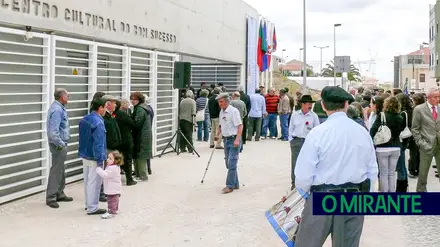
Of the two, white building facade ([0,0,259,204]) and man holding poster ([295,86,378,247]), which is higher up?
white building facade ([0,0,259,204])

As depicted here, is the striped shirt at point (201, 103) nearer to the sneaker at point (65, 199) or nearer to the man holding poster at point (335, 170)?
the sneaker at point (65, 199)

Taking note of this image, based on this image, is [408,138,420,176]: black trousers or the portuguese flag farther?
the portuguese flag

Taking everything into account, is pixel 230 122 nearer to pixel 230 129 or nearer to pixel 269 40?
pixel 230 129

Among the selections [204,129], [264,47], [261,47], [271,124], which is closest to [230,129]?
[204,129]

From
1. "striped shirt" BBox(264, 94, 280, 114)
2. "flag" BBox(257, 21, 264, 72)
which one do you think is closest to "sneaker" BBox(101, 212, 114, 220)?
"striped shirt" BBox(264, 94, 280, 114)

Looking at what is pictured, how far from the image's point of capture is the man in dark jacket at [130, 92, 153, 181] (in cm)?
1130

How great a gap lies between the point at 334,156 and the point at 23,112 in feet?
22.9

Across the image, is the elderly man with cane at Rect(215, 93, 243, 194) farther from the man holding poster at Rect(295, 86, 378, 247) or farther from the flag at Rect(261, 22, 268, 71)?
the flag at Rect(261, 22, 268, 71)

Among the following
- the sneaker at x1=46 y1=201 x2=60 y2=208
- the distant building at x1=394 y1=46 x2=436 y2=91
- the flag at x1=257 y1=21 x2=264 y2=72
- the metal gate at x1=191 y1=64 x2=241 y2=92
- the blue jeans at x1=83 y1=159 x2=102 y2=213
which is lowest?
the sneaker at x1=46 y1=201 x2=60 y2=208

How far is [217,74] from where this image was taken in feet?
90.2

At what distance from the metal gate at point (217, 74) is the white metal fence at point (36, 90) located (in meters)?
13.9

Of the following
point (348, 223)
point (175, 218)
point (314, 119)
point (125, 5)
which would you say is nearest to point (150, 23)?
point (125, 5)

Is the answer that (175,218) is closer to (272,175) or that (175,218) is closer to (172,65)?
(272,175)

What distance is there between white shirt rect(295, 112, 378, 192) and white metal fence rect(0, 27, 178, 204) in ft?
20.6
